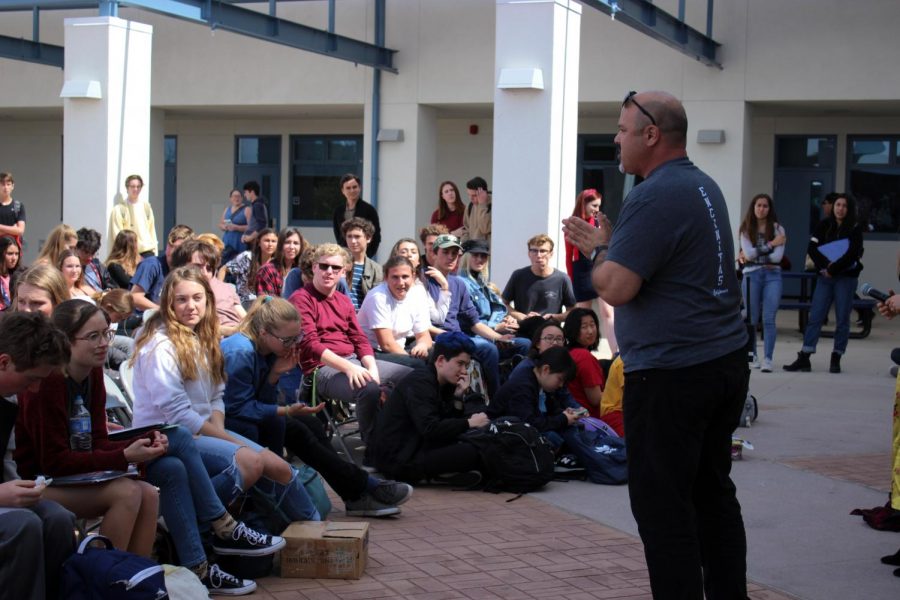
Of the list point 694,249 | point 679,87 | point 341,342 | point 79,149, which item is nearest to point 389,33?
point 679,87

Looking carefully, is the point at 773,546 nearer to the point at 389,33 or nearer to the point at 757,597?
the point at 757,597

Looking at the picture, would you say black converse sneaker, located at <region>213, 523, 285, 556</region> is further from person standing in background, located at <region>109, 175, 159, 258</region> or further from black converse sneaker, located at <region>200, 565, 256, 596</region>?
person standing in background, located at <region>109, 175, 159, 258</region>

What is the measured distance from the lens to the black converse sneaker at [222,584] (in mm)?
4801

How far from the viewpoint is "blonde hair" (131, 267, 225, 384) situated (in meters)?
5.37

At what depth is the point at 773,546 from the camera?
18.8ft

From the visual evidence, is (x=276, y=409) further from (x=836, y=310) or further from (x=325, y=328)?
(x=836, y=310)

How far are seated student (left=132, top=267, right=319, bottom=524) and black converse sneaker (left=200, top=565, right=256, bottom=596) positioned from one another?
0.39 meters

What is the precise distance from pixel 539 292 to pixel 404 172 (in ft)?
28.2

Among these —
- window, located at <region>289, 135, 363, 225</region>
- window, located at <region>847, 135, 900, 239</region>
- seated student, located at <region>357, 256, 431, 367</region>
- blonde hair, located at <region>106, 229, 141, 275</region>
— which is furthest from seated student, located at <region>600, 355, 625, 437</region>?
window, located at <region>289, 135, 363, 225</region>

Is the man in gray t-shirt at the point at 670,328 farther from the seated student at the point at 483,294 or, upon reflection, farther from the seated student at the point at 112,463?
the seated student at the point at 483,294

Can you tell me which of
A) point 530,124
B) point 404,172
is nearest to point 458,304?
point 530,124

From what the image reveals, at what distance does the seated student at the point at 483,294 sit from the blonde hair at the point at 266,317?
11.5 feet

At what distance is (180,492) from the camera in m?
4.74

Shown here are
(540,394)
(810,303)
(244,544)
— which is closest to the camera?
(244,544)
